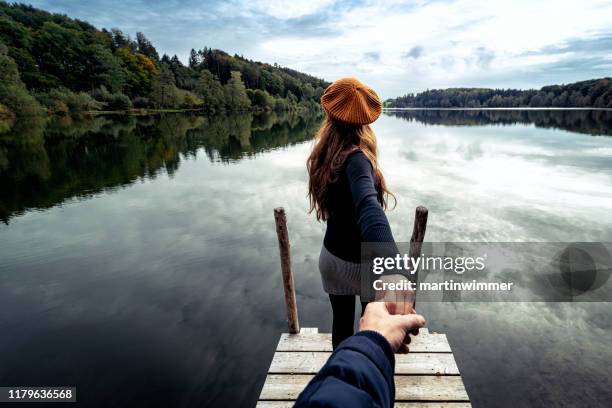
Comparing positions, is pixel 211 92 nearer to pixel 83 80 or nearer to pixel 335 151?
pixel 83 80

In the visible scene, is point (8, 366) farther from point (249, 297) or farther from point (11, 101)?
point (11, 101)

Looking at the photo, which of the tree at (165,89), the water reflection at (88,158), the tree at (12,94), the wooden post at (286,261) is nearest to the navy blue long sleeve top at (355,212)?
the wooden post at (286,261)

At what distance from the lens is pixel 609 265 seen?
8.39 metres

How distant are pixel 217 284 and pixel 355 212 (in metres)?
7.66

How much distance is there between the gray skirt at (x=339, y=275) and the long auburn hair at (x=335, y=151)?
678 mm

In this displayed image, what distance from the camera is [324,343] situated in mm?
5160

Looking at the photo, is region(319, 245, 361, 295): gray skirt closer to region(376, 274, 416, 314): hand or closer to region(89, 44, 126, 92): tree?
region(376, 274, 416, 314): hand

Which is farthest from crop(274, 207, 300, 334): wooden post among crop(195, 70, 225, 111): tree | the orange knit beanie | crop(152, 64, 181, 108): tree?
crop(195, 70, 225, 111): tree

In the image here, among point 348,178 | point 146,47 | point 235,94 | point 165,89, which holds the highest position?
point 146,47

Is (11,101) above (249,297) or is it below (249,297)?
above

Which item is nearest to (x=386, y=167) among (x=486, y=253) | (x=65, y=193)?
(x=486, y=253)

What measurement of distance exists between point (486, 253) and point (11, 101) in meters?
74.9

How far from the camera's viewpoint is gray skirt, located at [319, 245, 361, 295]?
2857 mm

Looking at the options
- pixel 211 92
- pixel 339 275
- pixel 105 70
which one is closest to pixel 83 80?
pixel 105 70
